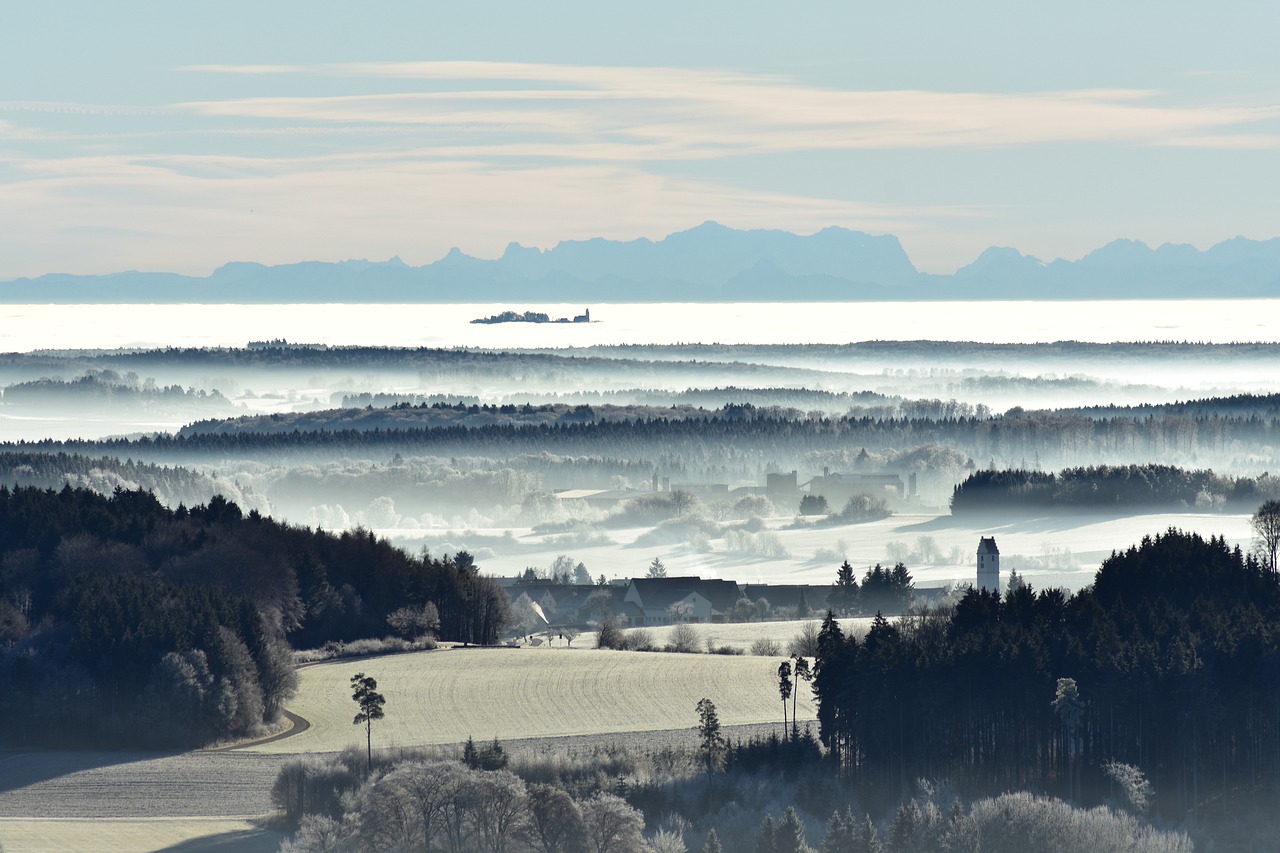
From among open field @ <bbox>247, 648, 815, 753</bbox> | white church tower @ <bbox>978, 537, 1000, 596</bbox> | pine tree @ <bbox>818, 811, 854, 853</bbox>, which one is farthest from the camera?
white church tower @ <bbox>978, 537, 1000, 596</bbox>

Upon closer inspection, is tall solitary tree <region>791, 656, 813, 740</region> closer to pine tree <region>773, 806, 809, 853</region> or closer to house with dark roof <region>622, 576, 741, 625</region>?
pine tree <region>773, 806, 809, 853</region>

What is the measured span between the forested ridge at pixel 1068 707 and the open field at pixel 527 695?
6.26 m

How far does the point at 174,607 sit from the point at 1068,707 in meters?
32.4

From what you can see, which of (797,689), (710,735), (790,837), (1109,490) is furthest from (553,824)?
(1109,490)

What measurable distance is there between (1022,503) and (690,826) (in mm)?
131695

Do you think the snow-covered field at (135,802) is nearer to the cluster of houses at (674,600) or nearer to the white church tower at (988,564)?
the cluster of houses at (674,600)

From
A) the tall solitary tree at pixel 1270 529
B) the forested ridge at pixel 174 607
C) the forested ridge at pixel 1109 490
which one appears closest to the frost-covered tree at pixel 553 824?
the forested ridge at pixel 174 607

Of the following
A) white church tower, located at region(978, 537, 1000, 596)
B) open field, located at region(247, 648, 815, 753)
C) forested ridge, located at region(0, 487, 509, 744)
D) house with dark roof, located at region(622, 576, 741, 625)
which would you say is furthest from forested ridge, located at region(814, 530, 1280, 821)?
house with dark roof, located at region(622, 576, 741, 625)

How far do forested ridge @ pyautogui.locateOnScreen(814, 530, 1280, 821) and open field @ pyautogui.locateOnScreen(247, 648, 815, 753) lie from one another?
6256 millimetres

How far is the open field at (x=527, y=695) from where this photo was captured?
2520 inches

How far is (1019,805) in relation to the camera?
49781 mm

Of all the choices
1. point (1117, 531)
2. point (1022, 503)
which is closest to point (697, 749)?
point (1117, 531)

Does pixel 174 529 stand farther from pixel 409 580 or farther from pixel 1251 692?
pixel 1251 692

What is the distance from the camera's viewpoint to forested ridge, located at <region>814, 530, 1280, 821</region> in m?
56.6
